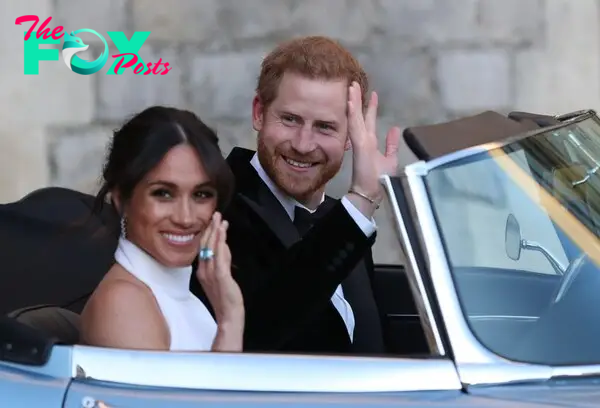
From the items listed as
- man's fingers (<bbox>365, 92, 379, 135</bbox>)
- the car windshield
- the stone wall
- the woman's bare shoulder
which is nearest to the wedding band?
the woman's bare shoulder

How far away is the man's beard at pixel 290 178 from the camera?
2.90 m

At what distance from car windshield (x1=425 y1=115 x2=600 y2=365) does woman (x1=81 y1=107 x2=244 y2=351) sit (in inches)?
22.6

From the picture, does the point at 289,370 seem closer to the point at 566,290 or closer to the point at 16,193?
the point at 566,290

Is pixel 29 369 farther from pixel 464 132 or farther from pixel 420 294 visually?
pixel 464 132

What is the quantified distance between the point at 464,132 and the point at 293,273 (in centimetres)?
51

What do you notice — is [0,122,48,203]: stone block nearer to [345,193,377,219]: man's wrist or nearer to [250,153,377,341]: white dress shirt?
[250,153,377,341]: white dress shirt

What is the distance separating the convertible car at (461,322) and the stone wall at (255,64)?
3213 mm

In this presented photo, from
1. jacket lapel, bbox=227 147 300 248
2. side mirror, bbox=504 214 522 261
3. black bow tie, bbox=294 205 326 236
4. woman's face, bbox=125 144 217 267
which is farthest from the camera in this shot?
black bow tie, bbox=294 205 326 236

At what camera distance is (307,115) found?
113 inches

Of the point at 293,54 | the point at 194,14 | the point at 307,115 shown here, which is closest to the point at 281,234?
the point at 307,115

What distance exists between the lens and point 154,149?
2430 millimetres

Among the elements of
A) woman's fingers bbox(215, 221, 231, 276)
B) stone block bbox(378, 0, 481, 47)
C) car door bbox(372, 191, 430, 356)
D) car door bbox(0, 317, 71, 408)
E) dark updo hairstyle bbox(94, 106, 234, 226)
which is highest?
stone block bbox(378, 0, 481, 47)

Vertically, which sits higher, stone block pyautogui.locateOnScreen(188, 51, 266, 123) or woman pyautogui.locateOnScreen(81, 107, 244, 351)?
stone block pyautogui.locateOnScreen(188, 51, 266, 123)

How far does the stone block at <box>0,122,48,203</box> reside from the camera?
5.69m
